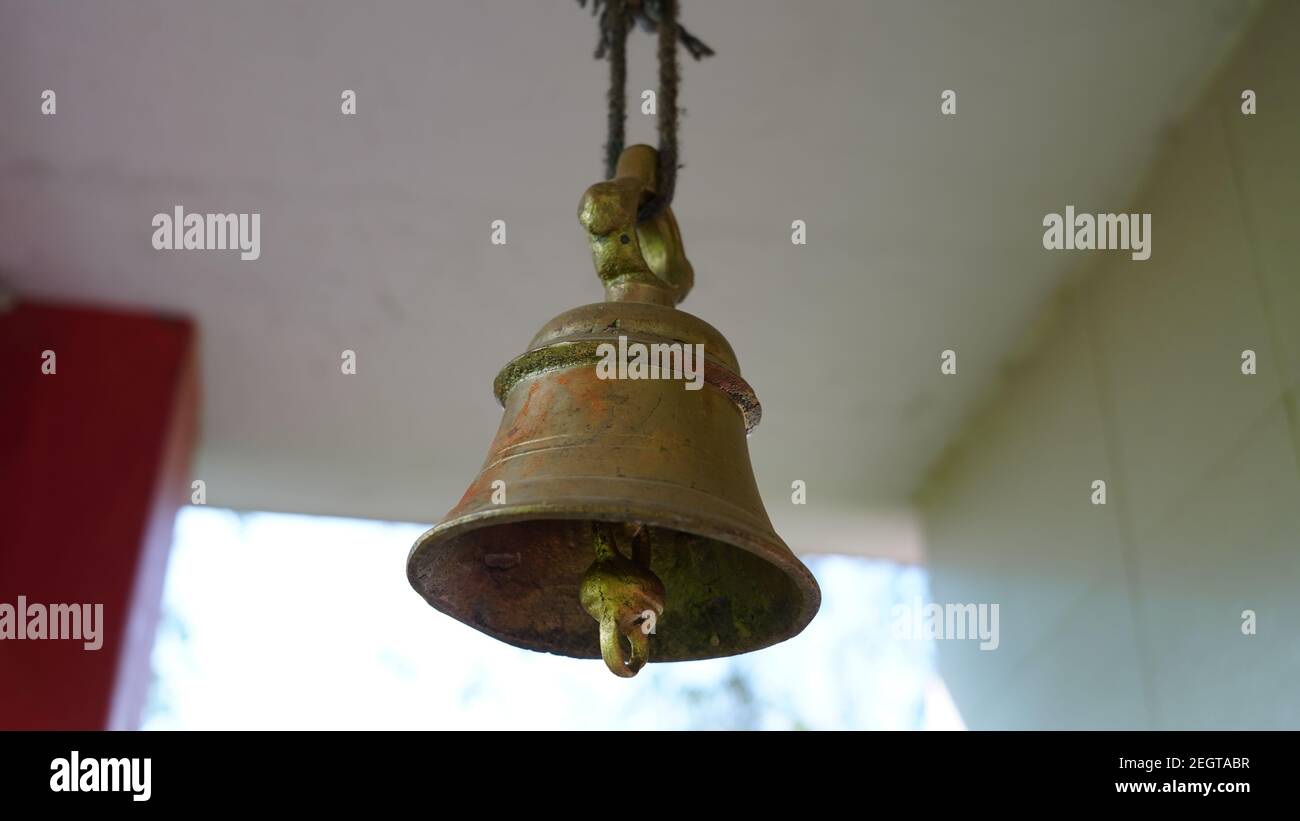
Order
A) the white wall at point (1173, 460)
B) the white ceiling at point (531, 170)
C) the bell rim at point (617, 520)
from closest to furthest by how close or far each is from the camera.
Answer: the bell rim at point (617, 520), the white wall at point (1173, 460), the white ceiling at point (531, 170)

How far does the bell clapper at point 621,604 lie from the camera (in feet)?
3.81

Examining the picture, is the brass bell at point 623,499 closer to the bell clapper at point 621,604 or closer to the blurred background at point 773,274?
the bell clapper at point 621,604

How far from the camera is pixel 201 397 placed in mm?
3881

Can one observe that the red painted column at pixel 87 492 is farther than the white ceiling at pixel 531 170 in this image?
Yes

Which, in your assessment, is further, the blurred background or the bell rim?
the blurred background

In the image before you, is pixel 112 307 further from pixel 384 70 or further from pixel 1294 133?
pixel 1294 133

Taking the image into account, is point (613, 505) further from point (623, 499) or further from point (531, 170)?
point (531, 170)

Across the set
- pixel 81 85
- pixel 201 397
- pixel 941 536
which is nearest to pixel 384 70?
pixel 81 85

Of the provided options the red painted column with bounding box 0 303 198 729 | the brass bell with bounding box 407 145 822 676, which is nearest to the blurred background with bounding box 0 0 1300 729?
the red painted column with bounding box 0 303 198 729

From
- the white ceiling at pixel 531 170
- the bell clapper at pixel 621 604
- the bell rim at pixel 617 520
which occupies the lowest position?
the bell clapper at pixel 621 604

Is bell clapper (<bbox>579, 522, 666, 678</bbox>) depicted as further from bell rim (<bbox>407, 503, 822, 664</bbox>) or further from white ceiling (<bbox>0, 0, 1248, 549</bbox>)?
white ceiling (<bbox>0, 0, 1248, 549</bbox>)

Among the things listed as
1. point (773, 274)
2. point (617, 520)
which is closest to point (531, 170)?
point (773, 274)

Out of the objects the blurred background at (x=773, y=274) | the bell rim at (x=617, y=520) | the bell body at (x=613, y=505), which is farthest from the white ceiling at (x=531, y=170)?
the bell rim at (x=617, y=520)

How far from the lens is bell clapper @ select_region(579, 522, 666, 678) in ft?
3.81
